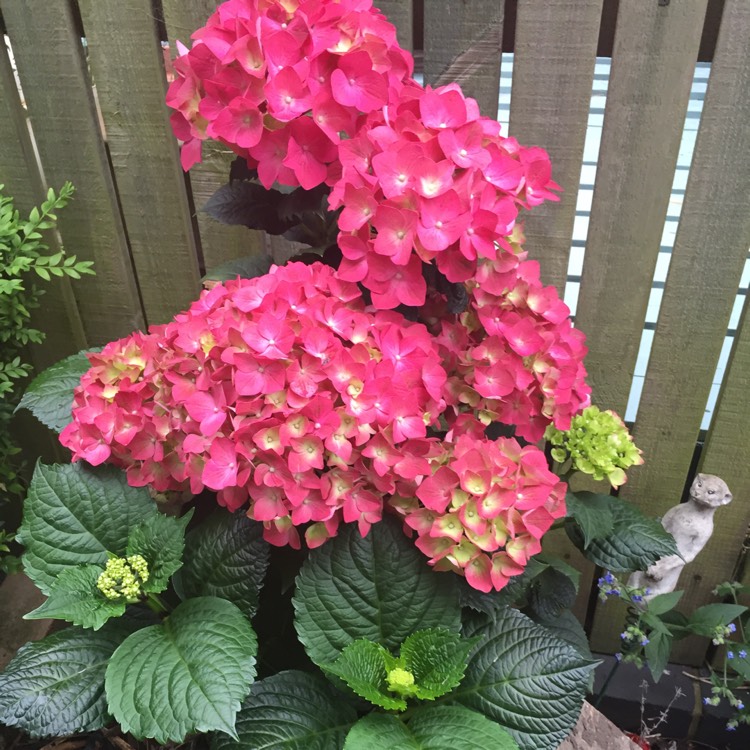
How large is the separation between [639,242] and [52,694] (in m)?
1.42

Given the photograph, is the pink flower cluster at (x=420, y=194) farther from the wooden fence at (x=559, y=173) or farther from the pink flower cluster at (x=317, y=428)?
the wooden fence at (x=559, y=173)

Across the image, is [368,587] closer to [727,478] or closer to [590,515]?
[590,515]

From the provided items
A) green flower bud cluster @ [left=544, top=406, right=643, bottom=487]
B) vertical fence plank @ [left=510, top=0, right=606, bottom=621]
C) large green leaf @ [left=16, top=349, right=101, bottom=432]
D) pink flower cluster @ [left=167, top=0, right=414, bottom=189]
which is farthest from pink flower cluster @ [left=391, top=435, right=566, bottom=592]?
vertical fence plank @ [left=510, top=0, right=606, bottom=621]

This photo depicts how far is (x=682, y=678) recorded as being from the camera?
1977mm

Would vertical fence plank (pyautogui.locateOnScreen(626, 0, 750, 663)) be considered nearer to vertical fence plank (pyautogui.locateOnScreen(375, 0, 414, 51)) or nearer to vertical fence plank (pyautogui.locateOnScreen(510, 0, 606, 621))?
vertical fence plank (pyautogui.locateOnScreen(510, 0, 606, 621))

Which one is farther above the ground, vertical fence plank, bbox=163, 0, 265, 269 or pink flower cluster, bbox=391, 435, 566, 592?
vertical fence plank, bbox=163, 0, 265, 269

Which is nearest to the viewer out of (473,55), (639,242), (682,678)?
(473,55)

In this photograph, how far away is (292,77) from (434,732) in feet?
3.04

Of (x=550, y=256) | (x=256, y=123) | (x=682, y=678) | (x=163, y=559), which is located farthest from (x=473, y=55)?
(x=682, y=678)

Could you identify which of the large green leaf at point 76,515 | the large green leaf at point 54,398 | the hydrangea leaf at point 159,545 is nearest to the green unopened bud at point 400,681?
the hydrangea leaf at point 159,545

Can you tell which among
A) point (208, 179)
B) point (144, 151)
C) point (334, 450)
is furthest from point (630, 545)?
point (144, 151)

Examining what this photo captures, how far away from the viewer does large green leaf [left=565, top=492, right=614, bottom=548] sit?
125 centimetres

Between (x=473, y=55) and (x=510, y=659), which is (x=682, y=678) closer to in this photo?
(x=510, y=659)

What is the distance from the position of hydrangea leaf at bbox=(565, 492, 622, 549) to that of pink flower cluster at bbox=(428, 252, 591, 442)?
0.82 ft
